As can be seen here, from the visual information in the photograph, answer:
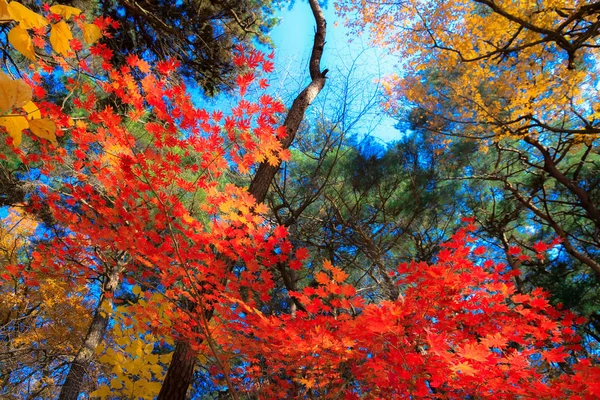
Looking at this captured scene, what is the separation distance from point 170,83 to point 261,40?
6.96 ft

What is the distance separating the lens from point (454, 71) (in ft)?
24.1

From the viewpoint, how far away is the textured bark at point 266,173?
9.37 feet

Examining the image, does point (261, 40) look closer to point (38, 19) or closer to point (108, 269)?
point (108, 269)

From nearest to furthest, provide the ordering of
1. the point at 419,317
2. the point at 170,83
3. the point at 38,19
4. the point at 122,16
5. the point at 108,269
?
the point at 38,19
the point at 419,317
the point at 170,83
the point at 122,16
the point at 108,269

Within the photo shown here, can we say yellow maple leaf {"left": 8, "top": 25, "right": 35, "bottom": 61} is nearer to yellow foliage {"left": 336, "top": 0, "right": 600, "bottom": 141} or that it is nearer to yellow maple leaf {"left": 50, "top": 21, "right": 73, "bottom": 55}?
yellow maple leaf {"left": 50, "top": 21, "right": 73, "bottom": 55}

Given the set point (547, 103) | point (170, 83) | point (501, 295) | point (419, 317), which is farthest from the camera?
point (547, 103)

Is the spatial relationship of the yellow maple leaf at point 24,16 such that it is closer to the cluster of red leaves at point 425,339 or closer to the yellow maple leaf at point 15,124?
the yellow maple leaf at point 15,124

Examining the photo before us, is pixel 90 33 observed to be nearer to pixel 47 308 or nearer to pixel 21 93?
pixel 21 93

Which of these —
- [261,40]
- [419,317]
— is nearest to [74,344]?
[261,40]

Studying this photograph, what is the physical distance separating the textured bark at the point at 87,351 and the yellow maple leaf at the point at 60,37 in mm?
4808

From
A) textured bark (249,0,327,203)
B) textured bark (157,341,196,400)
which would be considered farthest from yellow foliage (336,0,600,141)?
textured bark (157,341,196,400)

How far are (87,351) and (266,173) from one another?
4434mm

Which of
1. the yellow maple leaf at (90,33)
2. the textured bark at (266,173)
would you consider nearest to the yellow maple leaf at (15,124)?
the yellow maple leaf at (90,33)

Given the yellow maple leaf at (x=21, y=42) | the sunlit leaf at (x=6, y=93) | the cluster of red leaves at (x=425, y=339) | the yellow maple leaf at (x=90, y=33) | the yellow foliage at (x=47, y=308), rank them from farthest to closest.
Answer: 1. the yellow foliage at (x=47, y=308)
2. the cluster of red leaves at (x=425, y=339)
3. the yellow maple leaf at (x=90, y=33)
4. the yellow maple leaf at (x=21, y=42)
5. the sunlit leaf at (x=6, y=93)
